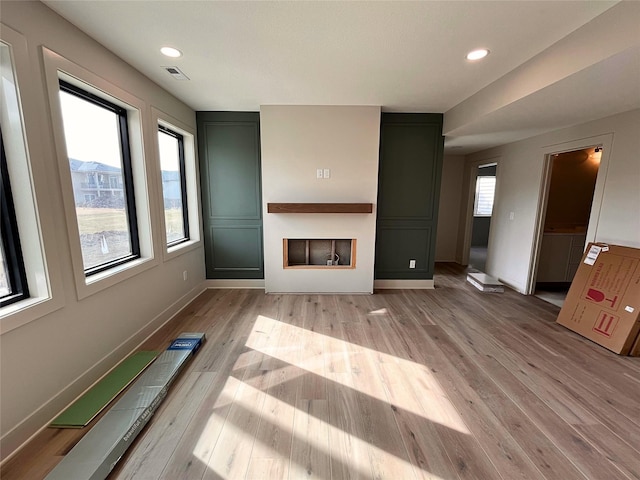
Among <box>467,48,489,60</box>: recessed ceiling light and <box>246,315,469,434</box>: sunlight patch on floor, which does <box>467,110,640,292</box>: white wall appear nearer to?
<box>467,48,489,60</box>: recessed ceiling light

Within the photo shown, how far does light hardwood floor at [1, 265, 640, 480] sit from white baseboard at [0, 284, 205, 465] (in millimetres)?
63

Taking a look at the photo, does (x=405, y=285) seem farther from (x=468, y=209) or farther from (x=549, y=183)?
(x=468, y=209)

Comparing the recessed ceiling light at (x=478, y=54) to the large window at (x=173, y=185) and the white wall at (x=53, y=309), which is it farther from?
the large window at (x=173, y=185)

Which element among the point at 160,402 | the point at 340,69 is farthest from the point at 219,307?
the point at 340,69

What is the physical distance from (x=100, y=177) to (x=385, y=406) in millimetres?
2784

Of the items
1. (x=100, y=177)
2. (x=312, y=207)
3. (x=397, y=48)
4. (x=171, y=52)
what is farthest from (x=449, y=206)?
(x=100, y=177)

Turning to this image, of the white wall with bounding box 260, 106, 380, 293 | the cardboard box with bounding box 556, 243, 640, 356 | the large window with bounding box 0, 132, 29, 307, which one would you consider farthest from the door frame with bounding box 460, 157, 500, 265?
the large window with bounding box 0, 132, 29, 307

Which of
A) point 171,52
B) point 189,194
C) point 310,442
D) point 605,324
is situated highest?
point 171,52

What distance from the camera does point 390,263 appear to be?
4.06 metres

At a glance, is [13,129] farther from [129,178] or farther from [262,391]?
[262,391]

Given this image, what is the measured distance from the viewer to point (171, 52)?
2.10 m

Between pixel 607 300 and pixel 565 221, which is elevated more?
pixel 565 221

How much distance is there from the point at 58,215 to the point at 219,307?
1.95 metres

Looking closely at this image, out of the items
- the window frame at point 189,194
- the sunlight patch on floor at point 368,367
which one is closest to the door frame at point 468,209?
the sunlight patch on floor at point 368,367
